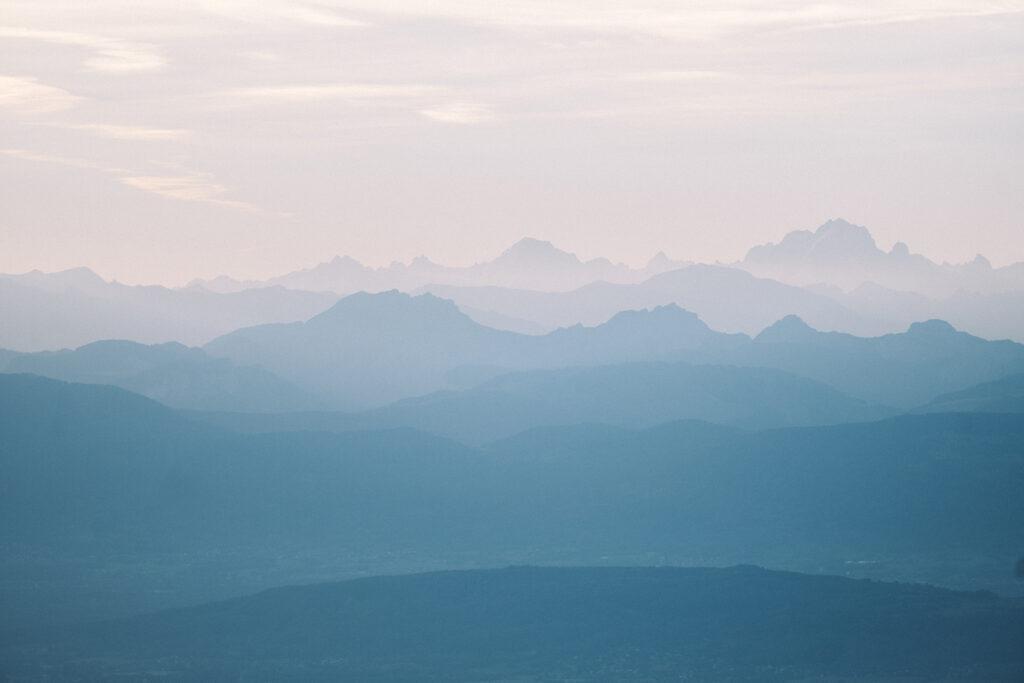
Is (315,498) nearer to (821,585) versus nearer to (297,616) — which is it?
(297,616)

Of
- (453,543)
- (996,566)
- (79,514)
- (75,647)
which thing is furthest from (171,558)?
(996,566)

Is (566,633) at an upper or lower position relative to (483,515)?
lower

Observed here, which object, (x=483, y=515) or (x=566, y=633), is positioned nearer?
(x=566, y=633)

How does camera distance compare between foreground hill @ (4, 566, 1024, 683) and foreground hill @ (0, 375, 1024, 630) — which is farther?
foreground hill @ (0, 375, 1024, 630)

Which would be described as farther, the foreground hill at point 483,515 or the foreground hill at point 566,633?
the foreground hill at point 483,515
